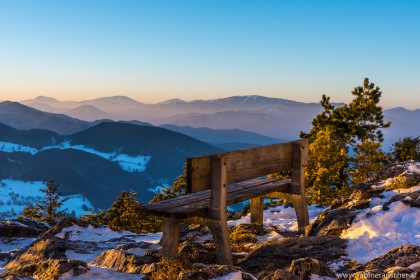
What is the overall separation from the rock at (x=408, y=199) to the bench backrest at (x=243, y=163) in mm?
2228

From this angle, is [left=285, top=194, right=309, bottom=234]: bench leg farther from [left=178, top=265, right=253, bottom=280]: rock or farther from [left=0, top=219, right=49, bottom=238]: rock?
[left=0, top=219, right=49, bottom=238]: rock

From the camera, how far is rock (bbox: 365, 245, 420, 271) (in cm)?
521

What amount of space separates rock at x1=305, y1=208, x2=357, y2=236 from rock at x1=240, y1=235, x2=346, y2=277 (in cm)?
77

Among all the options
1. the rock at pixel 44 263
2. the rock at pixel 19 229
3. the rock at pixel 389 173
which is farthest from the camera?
the rock at pixel 19 229

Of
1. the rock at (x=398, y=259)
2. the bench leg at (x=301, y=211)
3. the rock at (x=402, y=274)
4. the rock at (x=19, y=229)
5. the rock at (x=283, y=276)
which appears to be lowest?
the rock at (x=19, y=229)

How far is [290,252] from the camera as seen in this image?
7.25 meters

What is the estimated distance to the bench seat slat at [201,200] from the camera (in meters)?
7.38

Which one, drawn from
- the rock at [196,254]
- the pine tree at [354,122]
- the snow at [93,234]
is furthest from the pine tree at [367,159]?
the rock at [196,254]

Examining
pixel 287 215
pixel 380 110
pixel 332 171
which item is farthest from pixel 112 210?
pixel 287 215

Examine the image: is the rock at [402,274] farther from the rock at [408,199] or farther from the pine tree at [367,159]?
the pine tree at [367,159]

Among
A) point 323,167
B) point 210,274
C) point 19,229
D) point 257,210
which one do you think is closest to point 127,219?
point 323,167

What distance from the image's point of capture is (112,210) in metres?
50.0

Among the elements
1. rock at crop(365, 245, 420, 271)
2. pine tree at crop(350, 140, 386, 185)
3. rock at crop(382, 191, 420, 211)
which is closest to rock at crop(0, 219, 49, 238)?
rock at crop(382, 191, 420, 211)

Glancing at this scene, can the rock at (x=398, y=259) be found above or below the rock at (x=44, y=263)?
above
